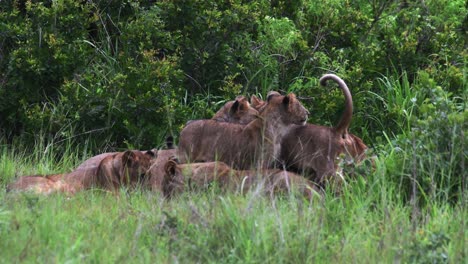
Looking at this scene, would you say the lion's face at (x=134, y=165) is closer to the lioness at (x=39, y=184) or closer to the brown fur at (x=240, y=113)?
the lioness at (x=39, y=184)

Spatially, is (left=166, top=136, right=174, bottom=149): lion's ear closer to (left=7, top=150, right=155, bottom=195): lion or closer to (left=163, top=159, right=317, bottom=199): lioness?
(left=7, top=150, right=155, bottom=195): lion

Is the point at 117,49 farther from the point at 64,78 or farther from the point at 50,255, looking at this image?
the point at 50,255

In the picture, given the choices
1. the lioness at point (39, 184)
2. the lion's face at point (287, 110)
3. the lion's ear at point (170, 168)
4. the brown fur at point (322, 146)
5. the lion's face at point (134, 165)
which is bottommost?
the lioness at point (39, 184)

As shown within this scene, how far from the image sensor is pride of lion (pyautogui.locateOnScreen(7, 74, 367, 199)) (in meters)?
8.21

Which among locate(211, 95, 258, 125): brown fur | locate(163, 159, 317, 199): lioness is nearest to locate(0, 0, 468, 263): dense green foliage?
locate(163, 159, 317, 199): lioness

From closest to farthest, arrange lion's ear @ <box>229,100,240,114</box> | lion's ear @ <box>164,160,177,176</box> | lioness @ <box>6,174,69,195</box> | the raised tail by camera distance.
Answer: lioness @ <box>6,174,69,195</box>
lion's ear @ <box>164,160,177,176</box>
the raised tail
lion's ear @ <box>229,100,240,114</box>

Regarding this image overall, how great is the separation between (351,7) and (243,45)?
131cm

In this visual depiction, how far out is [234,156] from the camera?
8.86 meters

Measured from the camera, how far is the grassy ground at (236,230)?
5.96m

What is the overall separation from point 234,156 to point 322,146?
0.80 meters

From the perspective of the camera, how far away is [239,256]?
605cm

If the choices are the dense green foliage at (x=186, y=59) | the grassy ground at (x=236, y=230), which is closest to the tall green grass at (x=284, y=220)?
the grassy ground at (x=236, y=230)

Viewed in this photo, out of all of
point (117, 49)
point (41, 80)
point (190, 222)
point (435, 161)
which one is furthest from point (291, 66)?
point (190, 222)

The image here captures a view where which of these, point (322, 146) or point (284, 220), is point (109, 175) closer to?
point (322, 146)
